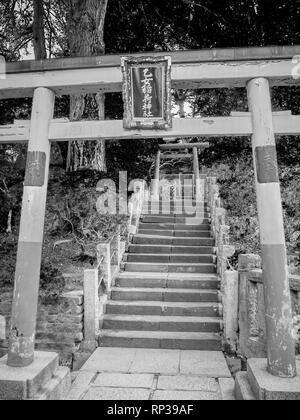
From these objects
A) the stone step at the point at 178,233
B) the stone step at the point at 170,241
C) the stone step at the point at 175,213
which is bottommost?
the stone step at the point at 170,241

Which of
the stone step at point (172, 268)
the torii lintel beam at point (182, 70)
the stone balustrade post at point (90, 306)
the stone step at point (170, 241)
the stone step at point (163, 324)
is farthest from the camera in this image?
the stone step at point (170, 241)

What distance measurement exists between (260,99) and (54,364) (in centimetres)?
400

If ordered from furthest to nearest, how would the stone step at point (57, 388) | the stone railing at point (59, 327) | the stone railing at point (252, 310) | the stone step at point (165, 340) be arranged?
the stone step at point (165, 340)
the stone railing at point (59, 327)
the stone railing at point (252, 310)
the stone step at point (57, 388)

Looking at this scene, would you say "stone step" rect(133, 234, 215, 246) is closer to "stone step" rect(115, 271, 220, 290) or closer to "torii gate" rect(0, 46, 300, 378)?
"stone step" rect(115, 271, 220, 290)

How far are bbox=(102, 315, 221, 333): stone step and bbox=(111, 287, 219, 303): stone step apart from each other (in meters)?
0.63

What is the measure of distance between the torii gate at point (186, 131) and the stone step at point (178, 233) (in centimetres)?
656

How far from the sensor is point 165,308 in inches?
291

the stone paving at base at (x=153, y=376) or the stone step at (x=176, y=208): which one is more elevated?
the stone step at (x=176, y=208)

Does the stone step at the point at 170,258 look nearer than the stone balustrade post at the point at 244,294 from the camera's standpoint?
No

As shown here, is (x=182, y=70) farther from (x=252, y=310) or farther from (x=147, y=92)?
(x=252, y=310)

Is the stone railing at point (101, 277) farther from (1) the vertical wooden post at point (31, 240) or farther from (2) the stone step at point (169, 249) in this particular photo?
(1) the vertical wooden post at point (31, 240)

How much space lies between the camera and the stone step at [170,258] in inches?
370

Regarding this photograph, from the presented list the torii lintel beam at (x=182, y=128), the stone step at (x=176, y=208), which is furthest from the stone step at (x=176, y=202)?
the torii lintel beam at (x=182, y=128)
